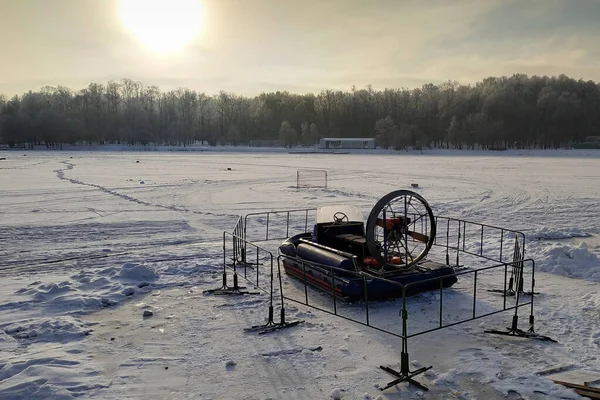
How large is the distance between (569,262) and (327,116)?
405ft

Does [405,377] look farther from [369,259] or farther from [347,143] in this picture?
[347,143]

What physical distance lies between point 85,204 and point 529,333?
2042cm

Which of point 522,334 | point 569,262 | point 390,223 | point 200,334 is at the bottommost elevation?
point 200,334

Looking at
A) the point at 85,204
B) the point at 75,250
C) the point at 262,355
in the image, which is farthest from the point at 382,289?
the point at 85,204

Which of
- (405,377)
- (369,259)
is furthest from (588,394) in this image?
(369,259)

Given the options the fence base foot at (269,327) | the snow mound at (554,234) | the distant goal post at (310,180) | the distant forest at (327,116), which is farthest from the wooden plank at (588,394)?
the distant forest at (327,116)

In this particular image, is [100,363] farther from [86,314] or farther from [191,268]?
[191,268]

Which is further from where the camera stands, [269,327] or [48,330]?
[269,327]

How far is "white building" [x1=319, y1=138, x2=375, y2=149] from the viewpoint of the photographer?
10630 centimetres

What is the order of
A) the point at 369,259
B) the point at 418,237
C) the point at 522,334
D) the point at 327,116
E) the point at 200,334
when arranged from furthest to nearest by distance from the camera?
the point at 327,116
the point at 418,237
the point at 369,259
the point at 200,334
the point at 522,334

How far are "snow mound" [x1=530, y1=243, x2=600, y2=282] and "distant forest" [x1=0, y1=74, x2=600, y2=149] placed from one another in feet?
288

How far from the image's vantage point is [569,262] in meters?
11.6

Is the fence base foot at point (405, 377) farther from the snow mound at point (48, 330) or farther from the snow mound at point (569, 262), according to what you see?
the snow mound at point (569, 262)

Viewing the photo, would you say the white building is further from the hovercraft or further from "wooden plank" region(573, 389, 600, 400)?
"wooden plank" region(573, 389, 600, 400)
